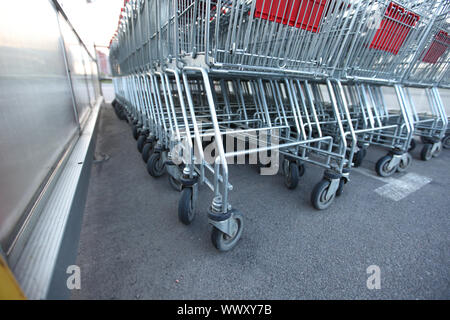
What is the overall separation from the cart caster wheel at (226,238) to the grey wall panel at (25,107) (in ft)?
3.43

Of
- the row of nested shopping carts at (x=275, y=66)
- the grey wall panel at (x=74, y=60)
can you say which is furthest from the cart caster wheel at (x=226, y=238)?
the grey wall panel at (x=74, y=60)

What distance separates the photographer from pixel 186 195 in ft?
5.28

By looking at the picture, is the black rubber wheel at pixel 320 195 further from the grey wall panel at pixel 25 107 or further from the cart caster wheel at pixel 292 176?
the grey wall panel at pixel 25 107

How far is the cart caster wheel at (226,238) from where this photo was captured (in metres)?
1.35

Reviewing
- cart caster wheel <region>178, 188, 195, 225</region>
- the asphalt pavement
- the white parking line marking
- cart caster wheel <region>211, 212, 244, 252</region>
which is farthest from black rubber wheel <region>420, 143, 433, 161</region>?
cart caster wheel <region>178, 188, 195, 225</region>

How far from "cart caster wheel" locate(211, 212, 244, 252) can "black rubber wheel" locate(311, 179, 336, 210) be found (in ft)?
2.76

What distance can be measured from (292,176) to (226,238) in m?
1.18

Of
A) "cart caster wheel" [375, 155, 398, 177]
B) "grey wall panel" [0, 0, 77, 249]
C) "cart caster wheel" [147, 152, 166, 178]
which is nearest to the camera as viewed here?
"grey wall panel" [0, 0, 77, 249]

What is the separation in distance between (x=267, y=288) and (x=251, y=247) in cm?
32

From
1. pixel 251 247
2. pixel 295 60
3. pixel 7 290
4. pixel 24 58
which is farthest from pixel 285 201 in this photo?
pixel 24 58

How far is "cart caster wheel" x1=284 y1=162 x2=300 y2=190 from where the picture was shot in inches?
88.3

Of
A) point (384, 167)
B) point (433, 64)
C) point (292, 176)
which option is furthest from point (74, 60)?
point (433, 64)

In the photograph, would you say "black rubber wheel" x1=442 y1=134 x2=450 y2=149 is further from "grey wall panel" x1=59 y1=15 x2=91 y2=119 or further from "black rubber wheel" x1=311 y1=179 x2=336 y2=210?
"grey wall panel" x1=59 y1=15 x2=91 y2=119

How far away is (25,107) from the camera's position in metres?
1.30
